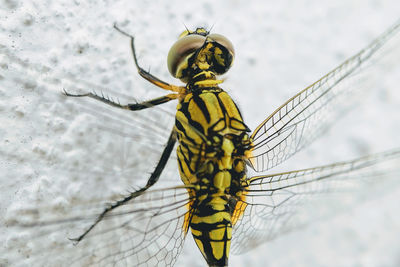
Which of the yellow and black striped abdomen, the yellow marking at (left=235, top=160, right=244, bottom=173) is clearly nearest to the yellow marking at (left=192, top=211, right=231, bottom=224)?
the yellow and black striped abdomen

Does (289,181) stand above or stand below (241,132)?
below

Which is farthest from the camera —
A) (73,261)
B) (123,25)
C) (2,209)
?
(123,25)

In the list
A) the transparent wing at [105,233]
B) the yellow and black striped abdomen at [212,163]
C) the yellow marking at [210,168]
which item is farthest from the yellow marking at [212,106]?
the transparent wing at [105,233]

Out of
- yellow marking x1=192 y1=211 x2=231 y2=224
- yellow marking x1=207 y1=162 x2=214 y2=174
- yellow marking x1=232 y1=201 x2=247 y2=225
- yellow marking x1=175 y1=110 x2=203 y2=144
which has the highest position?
yellow marking x1=175 y1=110 x2=203 y2=144

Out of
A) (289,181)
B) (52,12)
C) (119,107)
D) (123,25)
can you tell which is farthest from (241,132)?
(52,12)

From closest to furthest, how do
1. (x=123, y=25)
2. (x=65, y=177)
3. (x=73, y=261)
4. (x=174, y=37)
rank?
(x=73, y=261), (x=65, y=177), (x=123, y=25), (x=174, y=37)

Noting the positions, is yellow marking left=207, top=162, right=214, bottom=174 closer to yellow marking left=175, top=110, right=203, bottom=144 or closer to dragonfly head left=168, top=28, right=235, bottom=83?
yellow marking left=175, top=110, right=203, bottom=144

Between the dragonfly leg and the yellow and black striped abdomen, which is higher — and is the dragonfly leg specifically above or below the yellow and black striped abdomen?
above

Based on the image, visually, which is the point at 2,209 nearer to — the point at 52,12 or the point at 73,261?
the point at 73,261
